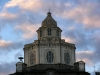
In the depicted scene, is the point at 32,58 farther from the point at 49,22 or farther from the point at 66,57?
the point at 49,22

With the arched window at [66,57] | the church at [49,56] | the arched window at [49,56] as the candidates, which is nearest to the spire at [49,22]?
the church at [49,56]

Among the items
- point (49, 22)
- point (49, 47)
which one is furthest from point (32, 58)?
point (49, 22)

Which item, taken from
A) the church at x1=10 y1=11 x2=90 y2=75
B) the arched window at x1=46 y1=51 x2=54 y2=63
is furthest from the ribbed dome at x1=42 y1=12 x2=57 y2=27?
the arched window at x1=46 y1=51 x2=54 y2=63

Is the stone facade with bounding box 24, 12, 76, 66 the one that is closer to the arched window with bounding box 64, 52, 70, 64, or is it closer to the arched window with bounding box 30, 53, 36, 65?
the arched window with bounding box 64, 52, 70, 64

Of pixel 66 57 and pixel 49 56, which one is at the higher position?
pixel 49 56

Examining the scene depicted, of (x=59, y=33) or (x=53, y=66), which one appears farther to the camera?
(x=59, y=33)

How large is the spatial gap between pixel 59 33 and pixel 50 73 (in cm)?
1637

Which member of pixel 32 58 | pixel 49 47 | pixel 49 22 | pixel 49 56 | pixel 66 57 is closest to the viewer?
pixel 49 56

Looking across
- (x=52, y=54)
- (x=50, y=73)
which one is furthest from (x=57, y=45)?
(x=50, y=73)

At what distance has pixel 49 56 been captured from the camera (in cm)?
9944

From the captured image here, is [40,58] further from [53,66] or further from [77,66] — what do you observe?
[77,66]

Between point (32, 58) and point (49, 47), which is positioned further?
point (32, 58)

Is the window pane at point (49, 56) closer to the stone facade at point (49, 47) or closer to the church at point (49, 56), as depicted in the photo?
the church at point (49, 56)

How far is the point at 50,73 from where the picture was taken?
92875 millimetres
